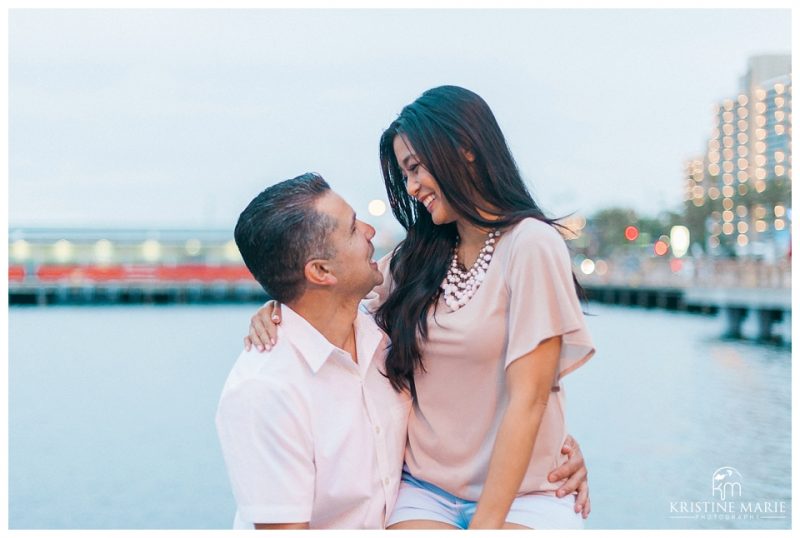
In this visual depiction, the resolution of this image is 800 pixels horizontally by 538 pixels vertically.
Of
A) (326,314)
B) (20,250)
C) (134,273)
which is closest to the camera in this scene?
(326,314)

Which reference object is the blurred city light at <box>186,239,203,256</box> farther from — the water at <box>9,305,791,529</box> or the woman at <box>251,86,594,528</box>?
the woman at <box>251,86,594,528</box>

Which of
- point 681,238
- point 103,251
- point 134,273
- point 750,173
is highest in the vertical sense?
point 750,173

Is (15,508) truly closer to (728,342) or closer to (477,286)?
(477,286)

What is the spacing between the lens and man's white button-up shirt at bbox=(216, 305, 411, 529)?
2264 millimetres

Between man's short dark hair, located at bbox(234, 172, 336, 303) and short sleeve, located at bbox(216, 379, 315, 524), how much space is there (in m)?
0.28

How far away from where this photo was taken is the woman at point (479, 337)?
7.59ft

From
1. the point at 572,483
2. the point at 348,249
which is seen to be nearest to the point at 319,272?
the point at 348,249

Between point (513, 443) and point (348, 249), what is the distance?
1.92ft

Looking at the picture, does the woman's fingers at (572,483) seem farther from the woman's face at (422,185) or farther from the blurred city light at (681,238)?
the blurred city light at (681,238)

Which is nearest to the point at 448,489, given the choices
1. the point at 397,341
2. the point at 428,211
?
the point at 397,341

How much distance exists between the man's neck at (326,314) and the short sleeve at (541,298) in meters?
0.41

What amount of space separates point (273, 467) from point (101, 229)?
5217 cm

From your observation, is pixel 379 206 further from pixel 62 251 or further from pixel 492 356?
pixel 62 251

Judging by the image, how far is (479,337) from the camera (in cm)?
241
